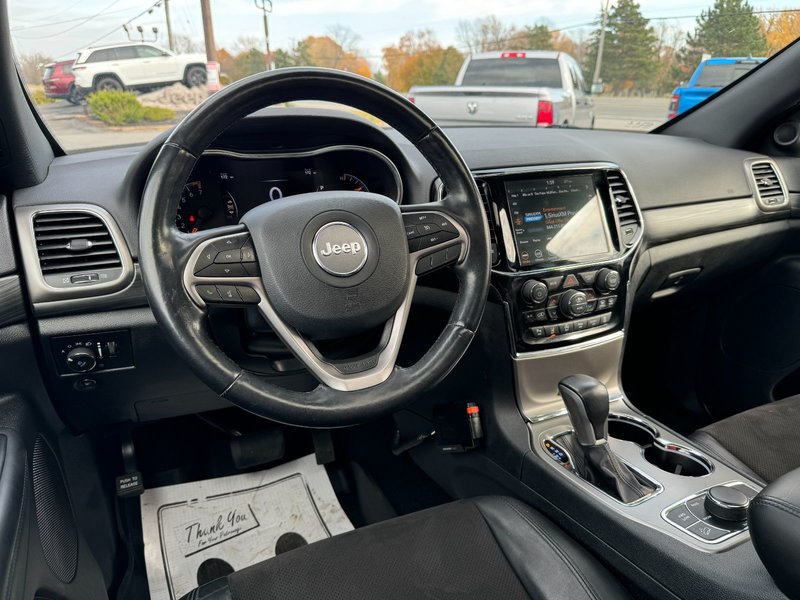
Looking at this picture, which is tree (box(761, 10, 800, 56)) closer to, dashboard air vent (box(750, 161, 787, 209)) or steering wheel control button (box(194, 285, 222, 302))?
dashboard air vent (box(750, 161, 787, 209))

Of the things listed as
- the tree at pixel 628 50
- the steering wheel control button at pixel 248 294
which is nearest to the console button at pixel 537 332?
the steering wheel control button at pixel 248 294

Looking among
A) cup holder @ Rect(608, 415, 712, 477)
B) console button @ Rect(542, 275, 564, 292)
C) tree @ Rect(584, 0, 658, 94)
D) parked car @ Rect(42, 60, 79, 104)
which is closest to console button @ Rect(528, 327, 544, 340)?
console button @ Rect(542, 275, 564, 292)

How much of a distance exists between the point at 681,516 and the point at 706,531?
6 centimetres

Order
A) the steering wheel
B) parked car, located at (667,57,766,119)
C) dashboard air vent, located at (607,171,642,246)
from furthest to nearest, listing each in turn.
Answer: parked car, located at (667,57,766,119)
dashboard air vent, located at (607,171,642,246)
the steering wheel

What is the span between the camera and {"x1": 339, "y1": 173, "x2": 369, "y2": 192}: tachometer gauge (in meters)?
1.64

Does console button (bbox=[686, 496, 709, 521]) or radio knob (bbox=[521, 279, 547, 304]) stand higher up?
radio knob (bbox=[521, 279, 547, 304])

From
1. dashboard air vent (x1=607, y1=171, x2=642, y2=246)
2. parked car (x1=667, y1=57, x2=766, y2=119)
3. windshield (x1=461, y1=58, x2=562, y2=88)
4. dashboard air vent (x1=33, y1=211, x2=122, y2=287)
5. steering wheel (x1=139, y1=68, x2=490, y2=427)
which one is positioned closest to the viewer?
steering wheel (x1=139, y1=68, x2=490, y2=427)

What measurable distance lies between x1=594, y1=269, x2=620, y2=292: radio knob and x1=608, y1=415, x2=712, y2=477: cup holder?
0.35 meters

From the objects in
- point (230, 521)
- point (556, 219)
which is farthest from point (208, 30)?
point (230, 521)

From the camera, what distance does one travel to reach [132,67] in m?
1.62

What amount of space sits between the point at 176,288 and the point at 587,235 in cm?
112

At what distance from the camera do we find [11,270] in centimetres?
135

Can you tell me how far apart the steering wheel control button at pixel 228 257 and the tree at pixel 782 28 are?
1969mm

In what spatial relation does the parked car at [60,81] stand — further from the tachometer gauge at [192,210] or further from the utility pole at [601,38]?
the utility pole at [601,38]
